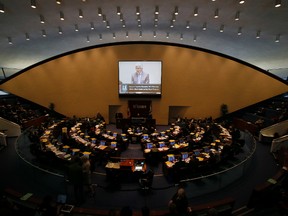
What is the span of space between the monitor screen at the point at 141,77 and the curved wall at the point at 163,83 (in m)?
0.60

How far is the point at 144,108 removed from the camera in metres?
19.3

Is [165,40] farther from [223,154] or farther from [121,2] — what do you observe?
[223,154]

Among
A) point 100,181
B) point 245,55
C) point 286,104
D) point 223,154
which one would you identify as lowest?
point 100,181

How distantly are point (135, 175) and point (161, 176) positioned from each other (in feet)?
4.56

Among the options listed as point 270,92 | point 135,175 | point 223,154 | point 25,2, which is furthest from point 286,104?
point 25,2

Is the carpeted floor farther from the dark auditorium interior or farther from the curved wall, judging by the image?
the curved wall

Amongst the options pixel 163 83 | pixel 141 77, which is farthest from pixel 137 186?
pixel 163 83

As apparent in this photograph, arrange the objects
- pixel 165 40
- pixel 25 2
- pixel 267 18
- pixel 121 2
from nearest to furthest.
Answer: pixel 25 2 < pixel 121 2 < pixel 267 18 < pixel 165 40

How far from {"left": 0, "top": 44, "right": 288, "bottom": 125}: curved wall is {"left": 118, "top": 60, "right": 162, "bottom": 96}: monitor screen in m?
0.60

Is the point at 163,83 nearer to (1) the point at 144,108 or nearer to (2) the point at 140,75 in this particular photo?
(2) the point at 140,75

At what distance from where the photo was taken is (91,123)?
52.6 ft

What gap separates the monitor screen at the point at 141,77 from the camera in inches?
725

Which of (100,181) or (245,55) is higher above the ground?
(245,55)

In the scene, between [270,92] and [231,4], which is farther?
[270,92]
